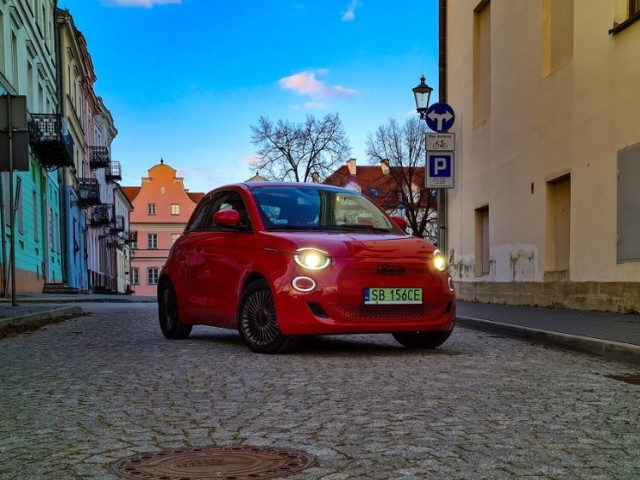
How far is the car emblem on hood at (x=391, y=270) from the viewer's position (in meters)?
6.73

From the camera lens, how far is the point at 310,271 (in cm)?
667

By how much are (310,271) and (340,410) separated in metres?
2.44

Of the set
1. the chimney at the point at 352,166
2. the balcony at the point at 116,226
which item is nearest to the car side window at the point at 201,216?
the balcony at the point at 116,226

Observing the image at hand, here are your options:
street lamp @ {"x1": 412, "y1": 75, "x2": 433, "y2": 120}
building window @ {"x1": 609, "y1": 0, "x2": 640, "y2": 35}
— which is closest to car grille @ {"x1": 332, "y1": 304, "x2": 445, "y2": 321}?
building window @ {"x1": 609, "y1": 0, "x2": 640, "y2": 35}

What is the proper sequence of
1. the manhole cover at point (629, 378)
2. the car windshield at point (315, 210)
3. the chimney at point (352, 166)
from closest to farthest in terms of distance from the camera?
the manhole cover at point (629, 378) < the car windshield at point (315, 210) < the chimney at point (352, 166)

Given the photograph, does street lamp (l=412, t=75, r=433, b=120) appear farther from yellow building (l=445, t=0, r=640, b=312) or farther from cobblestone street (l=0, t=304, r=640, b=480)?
cobblestone street (l=0, t=304, r=640, b=480)

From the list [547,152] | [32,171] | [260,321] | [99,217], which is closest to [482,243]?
[547,152]

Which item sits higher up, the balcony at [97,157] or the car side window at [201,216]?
the balcony at [97,157]

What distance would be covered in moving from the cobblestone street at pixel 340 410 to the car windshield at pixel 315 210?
1.19 metres

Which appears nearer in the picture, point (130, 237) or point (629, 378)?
point (629, 378)

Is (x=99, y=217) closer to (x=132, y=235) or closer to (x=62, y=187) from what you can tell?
(x=62, y=187)

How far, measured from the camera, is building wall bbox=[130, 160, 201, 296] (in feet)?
281

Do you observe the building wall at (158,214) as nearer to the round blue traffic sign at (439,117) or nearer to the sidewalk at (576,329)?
the round blue traffic sign at (439,117)

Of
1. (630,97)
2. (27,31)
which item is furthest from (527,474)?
(27,31)
